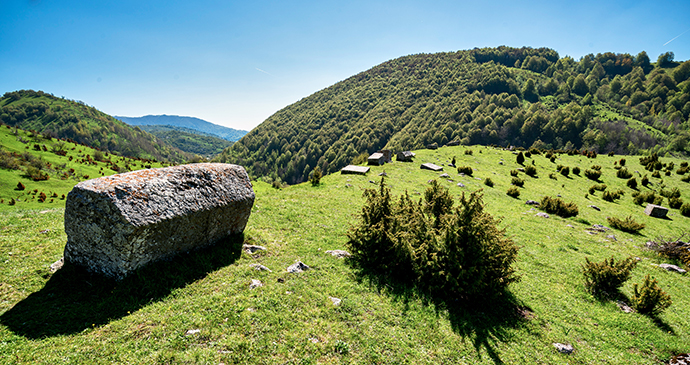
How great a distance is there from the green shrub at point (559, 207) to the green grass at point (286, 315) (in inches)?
283

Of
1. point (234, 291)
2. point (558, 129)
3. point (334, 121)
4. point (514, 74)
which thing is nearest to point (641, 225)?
point (234, 291)

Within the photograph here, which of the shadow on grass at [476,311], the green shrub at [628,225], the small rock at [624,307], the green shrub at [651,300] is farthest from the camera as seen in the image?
the green shrub at [628,225]

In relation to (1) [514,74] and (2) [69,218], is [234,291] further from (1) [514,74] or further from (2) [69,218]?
(1) [514,74]

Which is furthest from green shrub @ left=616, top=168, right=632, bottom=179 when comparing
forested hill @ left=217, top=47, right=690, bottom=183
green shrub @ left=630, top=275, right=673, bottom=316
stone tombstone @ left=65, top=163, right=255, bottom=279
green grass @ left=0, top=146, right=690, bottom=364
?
forested hill @ left=217, top=47, right=690, bottom=183

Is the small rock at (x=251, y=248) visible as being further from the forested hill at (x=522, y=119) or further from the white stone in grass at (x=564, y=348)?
the forested hill at (x=522, y=119)

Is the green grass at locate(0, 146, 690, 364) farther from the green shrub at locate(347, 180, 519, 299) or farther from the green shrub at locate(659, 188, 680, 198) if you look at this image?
the green shrub at locate(659, 188, 680, 198)

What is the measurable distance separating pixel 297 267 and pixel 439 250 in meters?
4.96

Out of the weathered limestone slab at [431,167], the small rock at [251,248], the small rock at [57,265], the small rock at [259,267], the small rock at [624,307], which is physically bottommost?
the small rock at [624,307]

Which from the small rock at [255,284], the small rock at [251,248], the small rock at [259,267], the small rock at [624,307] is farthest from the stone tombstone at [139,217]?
the small rock at [624,307]

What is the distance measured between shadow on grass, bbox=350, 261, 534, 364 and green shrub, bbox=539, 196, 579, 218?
14602 millimetres

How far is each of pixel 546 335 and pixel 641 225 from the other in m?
16.8

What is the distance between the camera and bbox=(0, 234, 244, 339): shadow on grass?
5281 millimetres

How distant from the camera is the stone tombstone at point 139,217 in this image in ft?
20.9

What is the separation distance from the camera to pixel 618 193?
84.3ft
